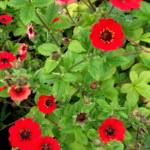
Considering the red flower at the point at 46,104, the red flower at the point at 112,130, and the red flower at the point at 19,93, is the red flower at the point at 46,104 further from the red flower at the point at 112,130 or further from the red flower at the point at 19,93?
the red flower at the point at 112,130

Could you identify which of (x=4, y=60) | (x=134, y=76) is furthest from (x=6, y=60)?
(x=134, y=76)

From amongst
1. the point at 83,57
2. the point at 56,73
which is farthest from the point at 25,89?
the point at 83,57

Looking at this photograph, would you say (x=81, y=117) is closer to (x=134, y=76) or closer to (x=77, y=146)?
(x=77, y=146)

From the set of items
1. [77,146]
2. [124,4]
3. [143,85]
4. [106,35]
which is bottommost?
[77,146]

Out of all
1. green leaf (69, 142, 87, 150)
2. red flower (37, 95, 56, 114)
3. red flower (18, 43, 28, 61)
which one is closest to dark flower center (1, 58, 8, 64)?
red flower (18, 43, 28, 61)

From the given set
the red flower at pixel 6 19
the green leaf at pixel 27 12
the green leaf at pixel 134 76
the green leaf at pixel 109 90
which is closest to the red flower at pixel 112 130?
the green leaf at pixel 109 90

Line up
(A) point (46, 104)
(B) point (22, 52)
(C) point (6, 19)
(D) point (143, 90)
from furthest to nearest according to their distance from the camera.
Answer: (C) point (6, 19), (B) point (22, 52), (D) point (143, 90), (A) point (46, 104)

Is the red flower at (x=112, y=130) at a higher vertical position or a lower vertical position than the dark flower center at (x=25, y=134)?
higher
